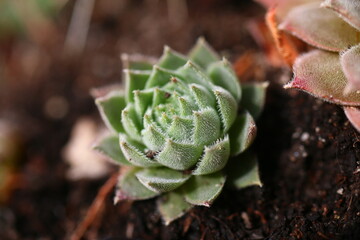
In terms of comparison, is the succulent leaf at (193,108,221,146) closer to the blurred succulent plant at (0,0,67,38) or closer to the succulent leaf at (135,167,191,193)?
the succulent leaf at (135,167,191,193)

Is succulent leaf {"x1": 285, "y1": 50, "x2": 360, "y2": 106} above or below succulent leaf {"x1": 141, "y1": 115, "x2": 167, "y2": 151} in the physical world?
above

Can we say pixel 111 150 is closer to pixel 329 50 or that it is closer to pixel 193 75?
pixel 193 75

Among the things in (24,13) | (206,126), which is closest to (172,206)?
(206,126)

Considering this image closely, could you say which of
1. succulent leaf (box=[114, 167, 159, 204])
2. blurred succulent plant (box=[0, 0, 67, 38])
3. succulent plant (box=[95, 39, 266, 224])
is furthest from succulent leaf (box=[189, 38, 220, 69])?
blurred succulent plant (box=[0, 0, 67, 38])

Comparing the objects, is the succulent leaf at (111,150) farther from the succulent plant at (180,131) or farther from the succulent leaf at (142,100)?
the succulent leaf at (142,100)

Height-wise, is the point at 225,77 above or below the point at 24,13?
above
